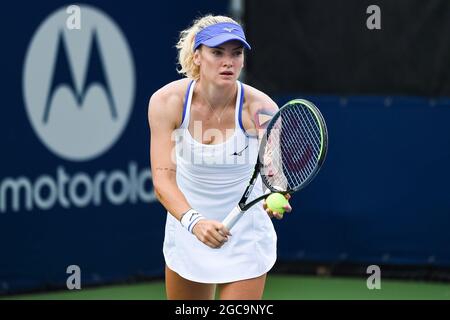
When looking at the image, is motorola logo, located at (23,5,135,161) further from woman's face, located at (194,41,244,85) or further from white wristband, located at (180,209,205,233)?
white wristband, located at (180,209,205,233)

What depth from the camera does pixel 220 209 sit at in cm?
468

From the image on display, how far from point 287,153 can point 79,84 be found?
3.15 m

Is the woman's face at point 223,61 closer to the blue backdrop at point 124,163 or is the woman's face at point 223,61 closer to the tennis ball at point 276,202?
the tennis ball at point 276,202

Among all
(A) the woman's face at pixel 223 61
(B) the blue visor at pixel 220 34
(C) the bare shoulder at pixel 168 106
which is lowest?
(C) the bare shoulder at pixel 168 106

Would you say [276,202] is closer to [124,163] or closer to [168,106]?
[168,106]

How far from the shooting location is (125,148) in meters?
7.87

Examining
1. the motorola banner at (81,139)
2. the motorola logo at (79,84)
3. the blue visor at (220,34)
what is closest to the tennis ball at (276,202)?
the blue visor at (220,34)

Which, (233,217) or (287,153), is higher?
(287,153)

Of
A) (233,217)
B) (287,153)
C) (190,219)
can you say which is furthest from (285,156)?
(190,219)

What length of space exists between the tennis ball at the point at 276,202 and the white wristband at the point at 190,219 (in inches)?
11.6

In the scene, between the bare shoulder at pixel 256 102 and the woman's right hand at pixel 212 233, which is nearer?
the woman's right hand at pixel 212 233

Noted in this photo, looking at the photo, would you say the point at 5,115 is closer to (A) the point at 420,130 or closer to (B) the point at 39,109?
(B) the point at 39,109

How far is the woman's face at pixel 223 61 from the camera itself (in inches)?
176
